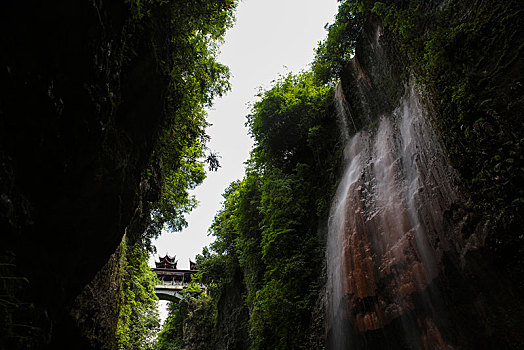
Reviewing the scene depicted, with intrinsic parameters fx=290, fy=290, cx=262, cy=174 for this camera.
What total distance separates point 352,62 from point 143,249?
34.6 feet

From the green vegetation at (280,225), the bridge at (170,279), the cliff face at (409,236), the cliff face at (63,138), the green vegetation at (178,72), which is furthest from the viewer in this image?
the bridge at (170,279)

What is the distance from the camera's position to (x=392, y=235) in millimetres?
6512

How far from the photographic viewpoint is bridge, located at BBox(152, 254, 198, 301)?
28.5 meters

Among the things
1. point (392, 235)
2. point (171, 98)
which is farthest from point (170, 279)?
point (392, 235)

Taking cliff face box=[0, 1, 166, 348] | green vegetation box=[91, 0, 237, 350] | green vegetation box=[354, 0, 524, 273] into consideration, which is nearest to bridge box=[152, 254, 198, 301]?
green vegetation box=[91, 0, 237, 350]

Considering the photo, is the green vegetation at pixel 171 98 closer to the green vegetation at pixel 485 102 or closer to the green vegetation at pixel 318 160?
the green vegetation at pixel 318 160

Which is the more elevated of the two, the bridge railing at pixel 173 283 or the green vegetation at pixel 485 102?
the bridge railing at pixel 173 283

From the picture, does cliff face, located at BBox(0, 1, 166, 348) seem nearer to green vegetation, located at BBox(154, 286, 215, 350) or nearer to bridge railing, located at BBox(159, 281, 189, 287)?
green vegetation, located at BBox(154, 286, 215, 350)

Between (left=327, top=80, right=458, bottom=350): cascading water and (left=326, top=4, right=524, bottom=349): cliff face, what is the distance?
0.08 ft

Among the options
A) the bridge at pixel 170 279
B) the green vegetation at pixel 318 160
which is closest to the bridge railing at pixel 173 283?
the bridge at pixel 170 279

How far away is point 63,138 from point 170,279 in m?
32.2

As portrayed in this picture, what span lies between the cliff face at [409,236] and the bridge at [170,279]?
870 inches

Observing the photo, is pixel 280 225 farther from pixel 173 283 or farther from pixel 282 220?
pixel 173 283

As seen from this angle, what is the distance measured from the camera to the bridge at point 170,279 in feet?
93.4
